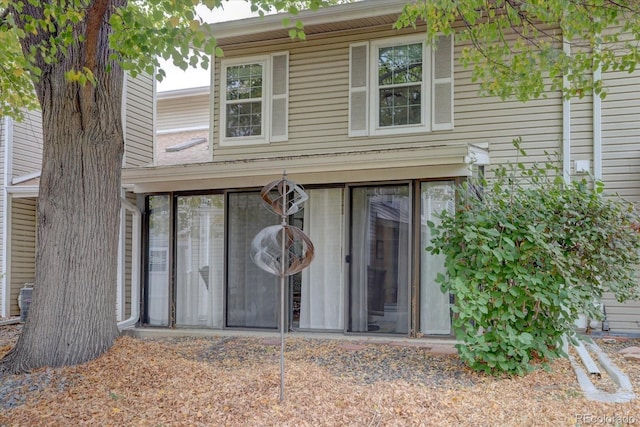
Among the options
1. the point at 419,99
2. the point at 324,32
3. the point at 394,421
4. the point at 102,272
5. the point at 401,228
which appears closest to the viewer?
the point at 394,421

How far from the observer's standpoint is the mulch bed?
146 inches

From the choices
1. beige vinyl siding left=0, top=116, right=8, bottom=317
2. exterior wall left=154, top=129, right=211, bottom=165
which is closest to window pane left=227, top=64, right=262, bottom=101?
exterior wall left=154, top=129, right=211, bottom=165

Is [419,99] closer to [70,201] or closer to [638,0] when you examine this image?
[638,0]

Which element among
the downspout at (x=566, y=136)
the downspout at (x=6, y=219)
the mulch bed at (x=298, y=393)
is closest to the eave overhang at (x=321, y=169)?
the downspout at (x=566, y=136)

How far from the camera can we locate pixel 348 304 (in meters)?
6.80

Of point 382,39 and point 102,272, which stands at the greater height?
point 382,39

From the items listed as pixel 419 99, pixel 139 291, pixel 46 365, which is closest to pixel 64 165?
pixel 46 365

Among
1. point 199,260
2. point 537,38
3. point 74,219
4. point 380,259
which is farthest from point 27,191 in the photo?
point 537,38

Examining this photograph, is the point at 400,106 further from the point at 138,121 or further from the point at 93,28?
the point at 138,121

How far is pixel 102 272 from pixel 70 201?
804 millimetres

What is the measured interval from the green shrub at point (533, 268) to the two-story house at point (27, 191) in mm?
6582

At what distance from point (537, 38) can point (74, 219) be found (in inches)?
252

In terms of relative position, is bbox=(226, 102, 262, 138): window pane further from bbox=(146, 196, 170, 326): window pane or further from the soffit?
bbox=(146, 196, 170, 326): window pane

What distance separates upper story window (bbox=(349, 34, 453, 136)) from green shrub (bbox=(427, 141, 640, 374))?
292 centimetres
